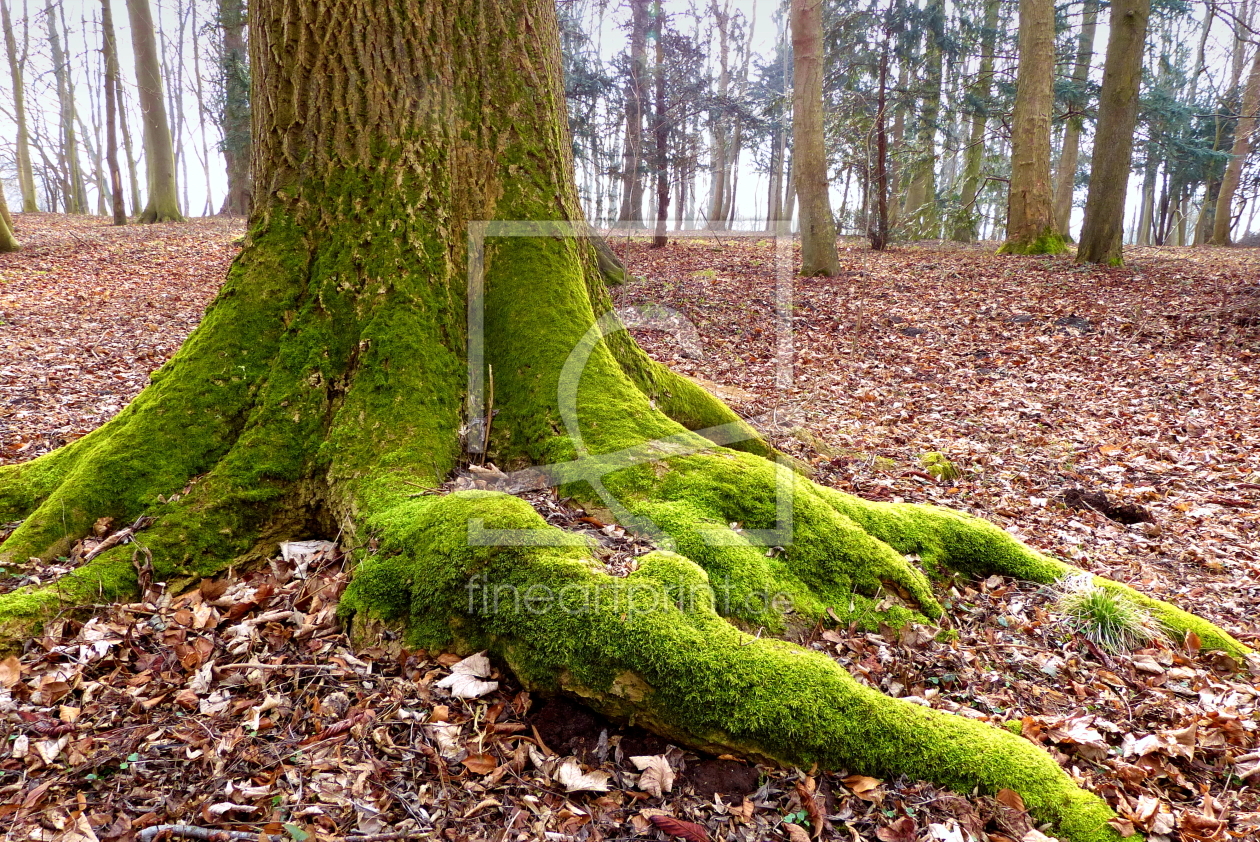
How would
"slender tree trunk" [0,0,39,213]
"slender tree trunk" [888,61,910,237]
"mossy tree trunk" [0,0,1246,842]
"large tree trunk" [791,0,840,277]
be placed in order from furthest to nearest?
"slender tree trunk" [0,0,39,213] → "slender tree trunk" [888,61,910,237] → "large tree trunk" [791,0,840,277] → "mossy tree trunk" [0,0,1246,842]

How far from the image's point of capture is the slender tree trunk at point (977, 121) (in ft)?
56.6

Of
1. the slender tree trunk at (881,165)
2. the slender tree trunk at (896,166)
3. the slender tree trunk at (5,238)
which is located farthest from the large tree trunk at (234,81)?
the slender tree trunk at (896,166)

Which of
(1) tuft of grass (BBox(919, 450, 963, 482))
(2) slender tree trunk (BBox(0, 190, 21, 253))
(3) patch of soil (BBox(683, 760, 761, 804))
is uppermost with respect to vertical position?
(2) slender tree trunk (BBox(0, 190, 21, 253))

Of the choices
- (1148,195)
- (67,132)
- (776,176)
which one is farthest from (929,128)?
(67,132)

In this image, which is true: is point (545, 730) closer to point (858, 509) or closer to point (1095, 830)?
point (1095, 830)

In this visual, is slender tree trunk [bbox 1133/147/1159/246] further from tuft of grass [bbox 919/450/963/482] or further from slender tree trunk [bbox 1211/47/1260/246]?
tuft of grass [bbox 919/450/963/482]

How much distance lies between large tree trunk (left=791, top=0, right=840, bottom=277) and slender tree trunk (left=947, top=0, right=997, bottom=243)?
17.1 feet

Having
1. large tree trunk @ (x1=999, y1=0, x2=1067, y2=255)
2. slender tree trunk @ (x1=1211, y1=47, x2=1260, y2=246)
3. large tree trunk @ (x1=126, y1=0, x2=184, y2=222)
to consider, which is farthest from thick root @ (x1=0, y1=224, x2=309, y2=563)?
slender tree trunk @ (x1=1211, y1=47, x2=1260, y2=246)

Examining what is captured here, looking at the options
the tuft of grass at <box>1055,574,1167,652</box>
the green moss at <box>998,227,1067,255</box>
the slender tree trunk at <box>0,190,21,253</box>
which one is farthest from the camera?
the green moss at <box>998,227,1067,255</box>

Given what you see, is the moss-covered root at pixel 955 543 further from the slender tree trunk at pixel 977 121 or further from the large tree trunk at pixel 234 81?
the large tree trunk at pixel 234 81

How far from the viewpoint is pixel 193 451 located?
3.56 meters

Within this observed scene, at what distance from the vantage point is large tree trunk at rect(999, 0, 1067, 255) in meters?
14.7

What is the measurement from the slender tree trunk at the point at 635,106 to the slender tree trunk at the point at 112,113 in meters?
14.0

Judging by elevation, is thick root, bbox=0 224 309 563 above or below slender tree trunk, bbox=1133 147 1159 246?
below
